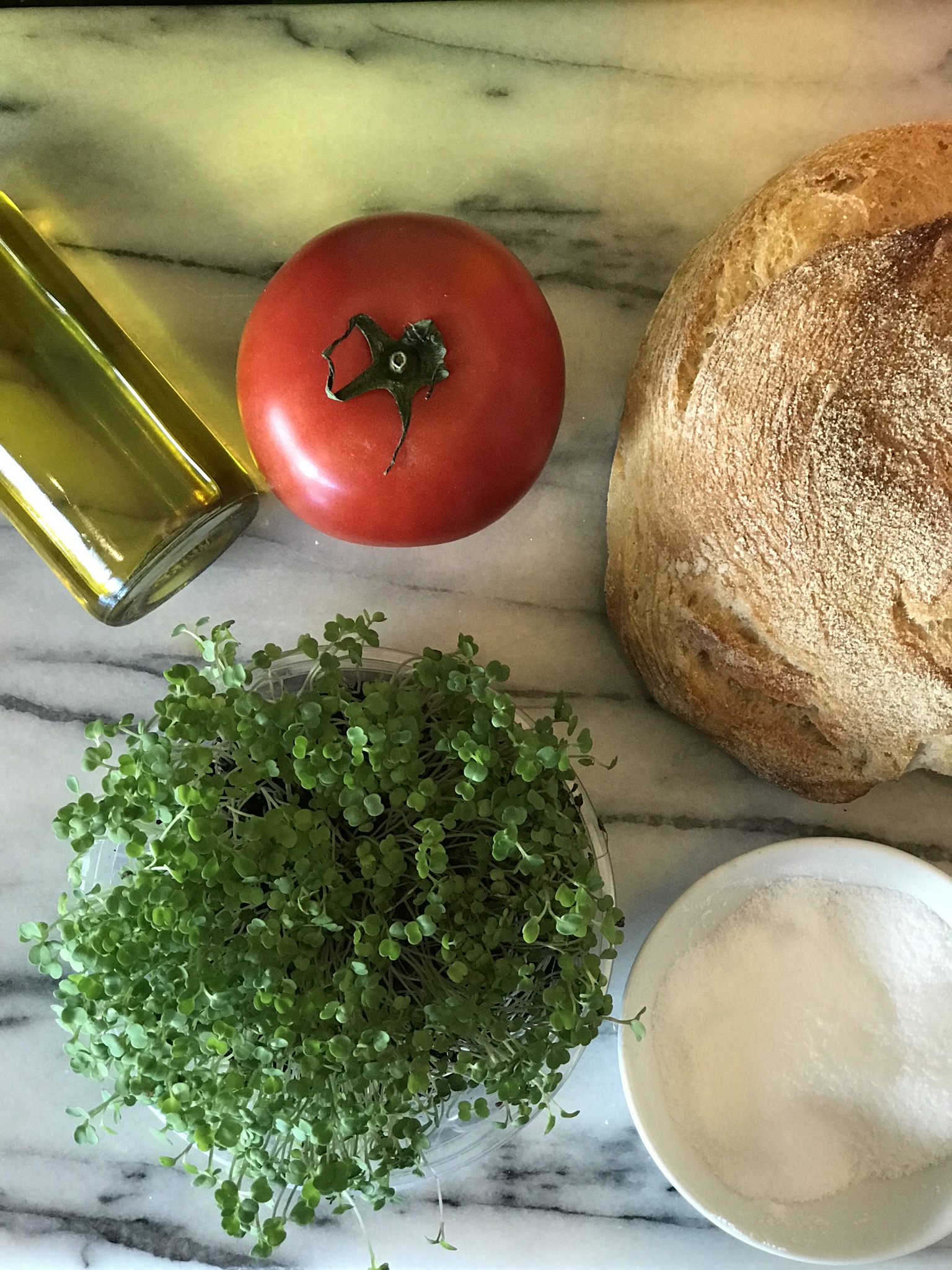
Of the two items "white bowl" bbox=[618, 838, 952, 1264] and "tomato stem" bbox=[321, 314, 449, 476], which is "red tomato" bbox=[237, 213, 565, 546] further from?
"white bowl" bbox=[618, 838, 952, 1264]

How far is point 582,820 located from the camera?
768 millimetres

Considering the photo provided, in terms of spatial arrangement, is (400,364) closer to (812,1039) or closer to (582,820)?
(582,820)

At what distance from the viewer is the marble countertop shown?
33.9 inches

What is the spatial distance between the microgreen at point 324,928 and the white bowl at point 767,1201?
12 cm

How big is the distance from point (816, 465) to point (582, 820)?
30 cm

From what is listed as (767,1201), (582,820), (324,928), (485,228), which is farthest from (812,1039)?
(485,228)

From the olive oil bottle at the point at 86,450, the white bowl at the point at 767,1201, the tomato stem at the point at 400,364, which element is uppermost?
the tomato stem at the point at 400,364

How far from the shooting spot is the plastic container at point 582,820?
78 centimetres

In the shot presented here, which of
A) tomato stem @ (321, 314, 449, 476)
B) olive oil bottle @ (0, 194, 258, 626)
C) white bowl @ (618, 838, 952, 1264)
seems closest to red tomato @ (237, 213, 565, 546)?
tomato stem @ (321, 314, 449, 476)

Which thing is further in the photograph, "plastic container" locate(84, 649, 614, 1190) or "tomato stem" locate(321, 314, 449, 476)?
"plastic container" locate(84, 649, 614, 1190)

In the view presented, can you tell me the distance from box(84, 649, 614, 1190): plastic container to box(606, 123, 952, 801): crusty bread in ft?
0.45

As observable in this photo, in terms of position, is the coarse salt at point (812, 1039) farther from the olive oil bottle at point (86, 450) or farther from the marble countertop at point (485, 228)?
the olive oil bottle at point (86, 450)

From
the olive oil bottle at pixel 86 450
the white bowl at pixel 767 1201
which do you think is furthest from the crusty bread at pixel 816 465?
the olive oil bottle at pixel 86 450

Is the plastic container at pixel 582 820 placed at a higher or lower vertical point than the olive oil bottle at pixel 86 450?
lower
